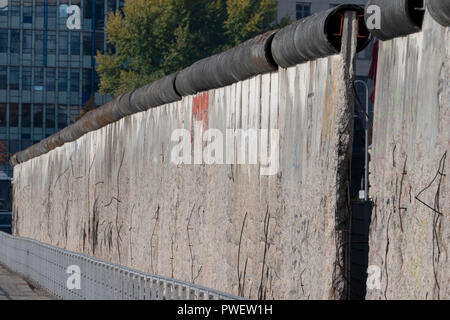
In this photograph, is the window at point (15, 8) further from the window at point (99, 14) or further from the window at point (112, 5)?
the window at point (112, 5)

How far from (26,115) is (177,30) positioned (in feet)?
124

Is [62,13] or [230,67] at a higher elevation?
[62,13]

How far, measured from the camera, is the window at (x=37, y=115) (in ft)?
332

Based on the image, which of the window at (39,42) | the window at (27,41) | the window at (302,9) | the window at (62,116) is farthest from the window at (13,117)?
the window at (302,9)

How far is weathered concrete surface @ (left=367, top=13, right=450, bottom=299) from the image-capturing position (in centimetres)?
583

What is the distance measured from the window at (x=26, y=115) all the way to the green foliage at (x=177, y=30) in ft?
109

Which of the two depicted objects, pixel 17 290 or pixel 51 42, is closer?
pixel 17 290

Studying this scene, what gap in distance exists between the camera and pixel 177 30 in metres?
67.6

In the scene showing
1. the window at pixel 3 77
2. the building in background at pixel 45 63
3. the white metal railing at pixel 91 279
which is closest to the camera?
Answer: the white metal railing at pixel 91 279

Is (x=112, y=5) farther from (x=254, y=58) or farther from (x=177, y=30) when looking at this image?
(x=254, y=58)

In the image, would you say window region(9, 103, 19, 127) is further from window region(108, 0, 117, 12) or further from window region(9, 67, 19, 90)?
window region(108, 0, 117, 12)

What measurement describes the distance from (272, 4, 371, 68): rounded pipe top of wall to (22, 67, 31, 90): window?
94.1 m

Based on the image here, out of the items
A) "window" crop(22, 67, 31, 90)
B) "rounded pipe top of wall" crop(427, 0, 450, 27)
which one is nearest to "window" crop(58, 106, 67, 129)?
"window" crop(22, 67, 31, 90)

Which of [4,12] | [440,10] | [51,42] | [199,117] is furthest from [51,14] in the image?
[440,10]
